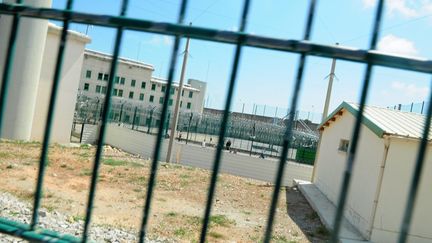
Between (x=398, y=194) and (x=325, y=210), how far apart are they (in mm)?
3251

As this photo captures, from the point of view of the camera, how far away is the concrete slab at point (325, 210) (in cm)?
847

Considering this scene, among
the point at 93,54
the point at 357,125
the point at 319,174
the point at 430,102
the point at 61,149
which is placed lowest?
the point at 61,149

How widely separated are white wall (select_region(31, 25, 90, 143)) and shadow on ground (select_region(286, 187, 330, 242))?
12903mm

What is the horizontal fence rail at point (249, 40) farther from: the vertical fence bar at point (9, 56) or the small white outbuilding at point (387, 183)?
the small white outbuilding at point (387, 183)

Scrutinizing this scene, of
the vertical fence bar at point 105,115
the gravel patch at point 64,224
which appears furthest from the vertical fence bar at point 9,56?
the gravel patch at point 64,224

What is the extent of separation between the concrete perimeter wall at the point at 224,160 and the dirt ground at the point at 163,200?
358 centimetres

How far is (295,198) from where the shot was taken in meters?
14.0

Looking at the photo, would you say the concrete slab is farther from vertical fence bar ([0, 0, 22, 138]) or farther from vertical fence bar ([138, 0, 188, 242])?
vertical fence bar ([0, 0, 22, 138])

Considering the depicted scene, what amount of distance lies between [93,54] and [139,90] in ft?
Result: 48.7

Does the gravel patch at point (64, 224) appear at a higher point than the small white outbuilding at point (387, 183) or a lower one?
lower

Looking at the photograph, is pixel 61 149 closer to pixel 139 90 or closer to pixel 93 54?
pixel 93 54

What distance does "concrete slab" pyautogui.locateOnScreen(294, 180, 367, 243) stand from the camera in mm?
8469

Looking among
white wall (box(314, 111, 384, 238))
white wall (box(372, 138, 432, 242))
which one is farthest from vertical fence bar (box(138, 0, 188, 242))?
white wall (box(372, 138, 432, 242))

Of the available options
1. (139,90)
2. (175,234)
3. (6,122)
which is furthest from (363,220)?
(139,90)
